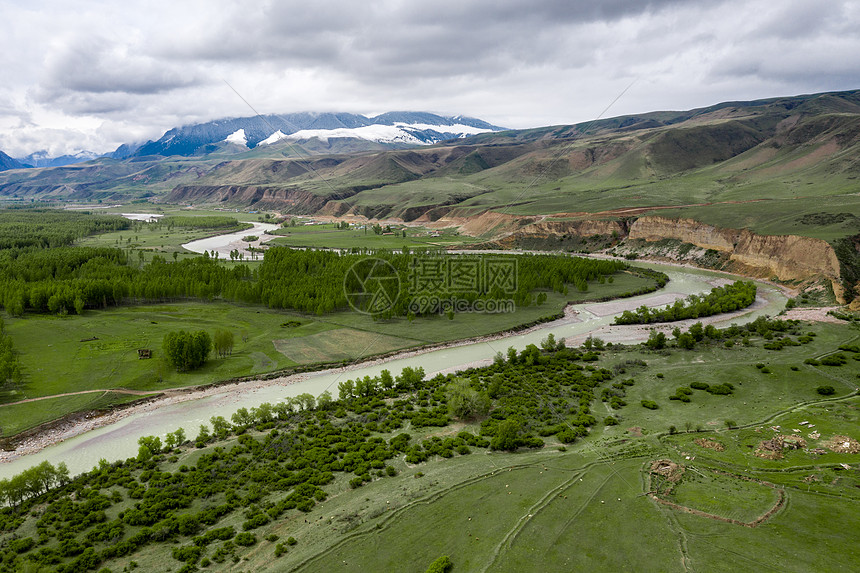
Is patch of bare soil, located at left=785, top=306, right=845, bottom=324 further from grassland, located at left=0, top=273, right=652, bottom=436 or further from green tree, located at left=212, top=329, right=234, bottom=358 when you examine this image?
green tree, located at left=212, top=329, right=234, bottom=358

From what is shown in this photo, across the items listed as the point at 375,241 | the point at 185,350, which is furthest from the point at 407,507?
the point at 375,241

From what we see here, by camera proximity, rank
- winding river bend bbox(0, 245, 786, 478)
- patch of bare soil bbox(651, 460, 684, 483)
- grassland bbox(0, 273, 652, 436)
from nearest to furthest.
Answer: patch of bare soil bbox(651, 460, 684, 483)
winding river bend bbox(0, 245, 786, 478)
grassland bbox(0, 273, 652, 436)

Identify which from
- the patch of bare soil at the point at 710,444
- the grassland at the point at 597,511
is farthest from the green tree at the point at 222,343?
the patch of bare soil at the point at 710,444

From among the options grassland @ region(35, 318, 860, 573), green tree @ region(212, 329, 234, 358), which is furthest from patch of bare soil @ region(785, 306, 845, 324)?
green tree @ region(212, 329, 234, 358)

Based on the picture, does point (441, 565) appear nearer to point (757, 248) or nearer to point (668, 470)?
point (668, 470)

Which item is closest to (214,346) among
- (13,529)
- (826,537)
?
(13,529)
